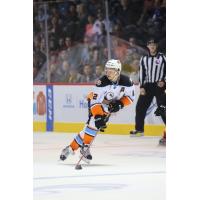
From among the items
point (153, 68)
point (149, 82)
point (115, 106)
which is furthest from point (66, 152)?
point (149, 82)

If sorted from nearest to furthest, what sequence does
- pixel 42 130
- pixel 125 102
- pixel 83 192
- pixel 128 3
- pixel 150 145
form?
1. pixel 83 192
2. pixel 125 102
3. pixel 150 145
4. pixel 42 130
5. pixel 128 3

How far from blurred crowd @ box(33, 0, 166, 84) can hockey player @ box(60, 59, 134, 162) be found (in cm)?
474

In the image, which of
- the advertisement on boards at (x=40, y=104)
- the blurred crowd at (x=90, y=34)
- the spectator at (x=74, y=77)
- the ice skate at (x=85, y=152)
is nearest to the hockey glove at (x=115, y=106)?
the ice skate at (x=85, y=152)

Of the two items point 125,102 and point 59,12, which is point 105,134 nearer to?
point 59,12

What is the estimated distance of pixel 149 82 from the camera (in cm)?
1084

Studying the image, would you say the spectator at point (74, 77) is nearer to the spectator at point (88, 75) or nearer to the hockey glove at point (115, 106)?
the spectator at point (88, 75)

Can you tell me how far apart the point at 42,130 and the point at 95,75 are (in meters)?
1.37

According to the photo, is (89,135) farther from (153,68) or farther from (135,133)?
(135,133)

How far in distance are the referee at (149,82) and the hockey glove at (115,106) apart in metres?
3.05

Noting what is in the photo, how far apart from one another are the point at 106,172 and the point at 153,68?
4.05 metres
